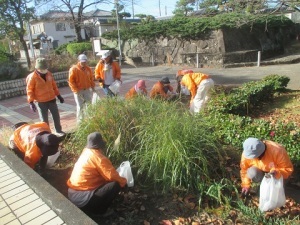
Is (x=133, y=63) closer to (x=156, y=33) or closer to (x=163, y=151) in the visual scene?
(x=156, y=33)

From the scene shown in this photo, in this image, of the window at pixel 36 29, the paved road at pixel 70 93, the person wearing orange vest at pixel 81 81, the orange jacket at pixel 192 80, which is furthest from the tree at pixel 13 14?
the window at pixel 36 29

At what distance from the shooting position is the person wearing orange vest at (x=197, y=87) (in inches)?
244

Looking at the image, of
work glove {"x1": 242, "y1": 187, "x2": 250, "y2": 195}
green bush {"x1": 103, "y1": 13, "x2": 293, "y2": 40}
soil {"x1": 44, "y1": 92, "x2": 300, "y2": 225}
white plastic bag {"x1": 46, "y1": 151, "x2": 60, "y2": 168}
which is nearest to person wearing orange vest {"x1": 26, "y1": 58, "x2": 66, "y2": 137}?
white plastic bag {"x1": 46, "y1": 151, "x2": 60, "y2": 168}

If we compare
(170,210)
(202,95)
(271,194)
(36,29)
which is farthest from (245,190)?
(36,29)

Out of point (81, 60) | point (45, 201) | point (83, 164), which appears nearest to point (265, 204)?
point (83, 164)

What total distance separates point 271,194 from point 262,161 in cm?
41

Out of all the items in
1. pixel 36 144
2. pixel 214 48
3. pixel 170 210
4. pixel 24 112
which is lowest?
pixel 170 210

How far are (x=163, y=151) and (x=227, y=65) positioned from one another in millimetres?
13052

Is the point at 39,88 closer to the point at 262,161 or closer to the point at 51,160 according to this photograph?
the point at 51,160

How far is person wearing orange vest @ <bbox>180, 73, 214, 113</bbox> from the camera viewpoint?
20.3 ft

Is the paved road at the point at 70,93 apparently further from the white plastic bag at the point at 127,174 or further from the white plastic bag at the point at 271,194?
the white plastic bag at the point at 271,194

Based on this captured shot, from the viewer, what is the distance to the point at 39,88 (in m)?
5.26

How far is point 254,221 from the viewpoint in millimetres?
3010

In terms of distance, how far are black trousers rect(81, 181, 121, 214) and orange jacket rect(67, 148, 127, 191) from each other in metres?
0.08
